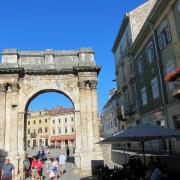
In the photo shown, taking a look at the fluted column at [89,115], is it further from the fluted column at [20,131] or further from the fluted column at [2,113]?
the fluted column at [2,113]

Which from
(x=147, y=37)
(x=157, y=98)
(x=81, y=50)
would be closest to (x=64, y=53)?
(x=81, y=50)

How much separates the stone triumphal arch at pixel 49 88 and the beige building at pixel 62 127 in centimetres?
5217

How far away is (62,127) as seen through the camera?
257 ft

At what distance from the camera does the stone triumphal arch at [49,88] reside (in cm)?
2092

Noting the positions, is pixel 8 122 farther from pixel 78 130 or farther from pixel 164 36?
pixel 164 36

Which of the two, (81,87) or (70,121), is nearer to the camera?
(81,87)

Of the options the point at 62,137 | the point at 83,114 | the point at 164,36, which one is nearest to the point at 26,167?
the point at 83,114

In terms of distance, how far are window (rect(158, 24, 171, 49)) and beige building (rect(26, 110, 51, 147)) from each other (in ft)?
212

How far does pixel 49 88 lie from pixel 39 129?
6311cm

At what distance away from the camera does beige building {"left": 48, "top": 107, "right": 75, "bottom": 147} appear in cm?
7544

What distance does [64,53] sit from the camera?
2369 cm

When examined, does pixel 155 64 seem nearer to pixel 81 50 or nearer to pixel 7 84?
pixel 81 50

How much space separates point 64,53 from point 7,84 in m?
5.39

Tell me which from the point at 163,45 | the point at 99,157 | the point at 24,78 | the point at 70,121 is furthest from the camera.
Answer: the point at 70,121
